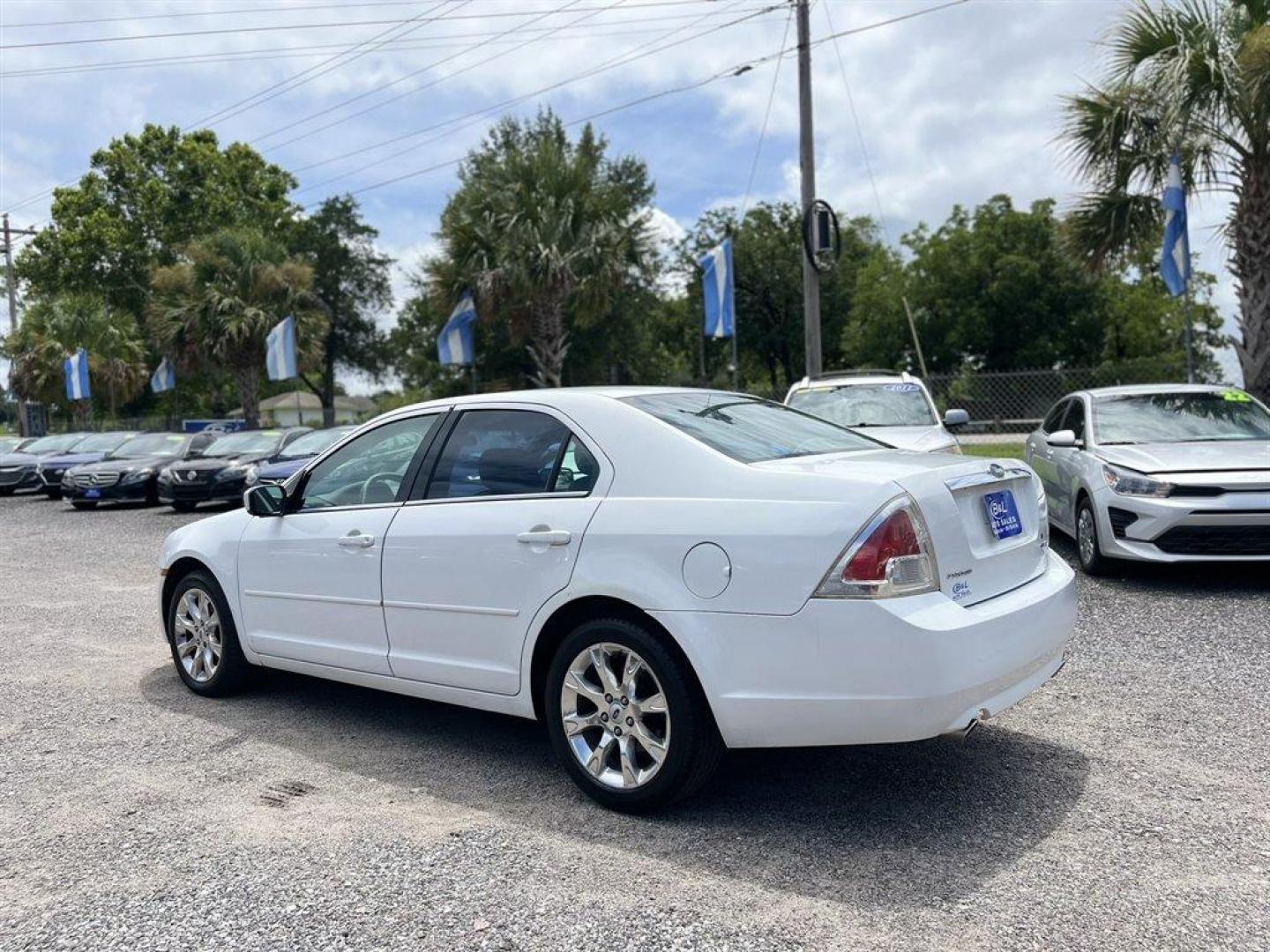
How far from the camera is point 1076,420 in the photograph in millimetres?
9297

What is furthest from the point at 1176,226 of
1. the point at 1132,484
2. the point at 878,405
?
the point at 1132,484

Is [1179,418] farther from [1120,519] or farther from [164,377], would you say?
[164,377]

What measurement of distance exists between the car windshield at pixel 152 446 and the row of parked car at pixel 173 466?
0.02 m

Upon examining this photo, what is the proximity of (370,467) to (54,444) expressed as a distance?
24431 millimetres

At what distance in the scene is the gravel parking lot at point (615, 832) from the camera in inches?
121

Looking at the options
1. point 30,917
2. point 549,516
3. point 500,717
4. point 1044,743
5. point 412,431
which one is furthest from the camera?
point 500,717

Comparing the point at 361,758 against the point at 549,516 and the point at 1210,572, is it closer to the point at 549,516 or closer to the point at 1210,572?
the point at 549,516

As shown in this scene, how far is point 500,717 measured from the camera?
5195 millimetres

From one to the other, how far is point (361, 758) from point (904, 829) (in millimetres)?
2301

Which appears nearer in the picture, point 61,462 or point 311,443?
point 311,443

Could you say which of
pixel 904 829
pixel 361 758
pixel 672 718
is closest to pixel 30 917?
pixel 361 758

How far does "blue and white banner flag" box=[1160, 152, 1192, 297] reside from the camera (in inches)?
515

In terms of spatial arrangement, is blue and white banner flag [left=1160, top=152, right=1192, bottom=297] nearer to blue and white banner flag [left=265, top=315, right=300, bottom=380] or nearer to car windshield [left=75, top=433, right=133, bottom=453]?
car windshield [left=75, top=433, right=133, bottom=453]

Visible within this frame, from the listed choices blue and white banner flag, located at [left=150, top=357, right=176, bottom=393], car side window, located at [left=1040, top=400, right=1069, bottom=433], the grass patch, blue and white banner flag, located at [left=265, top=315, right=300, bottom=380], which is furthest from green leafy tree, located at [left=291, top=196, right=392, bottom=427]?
car side window, located at [left=1040, top=400, right=1069, bottom=433]
